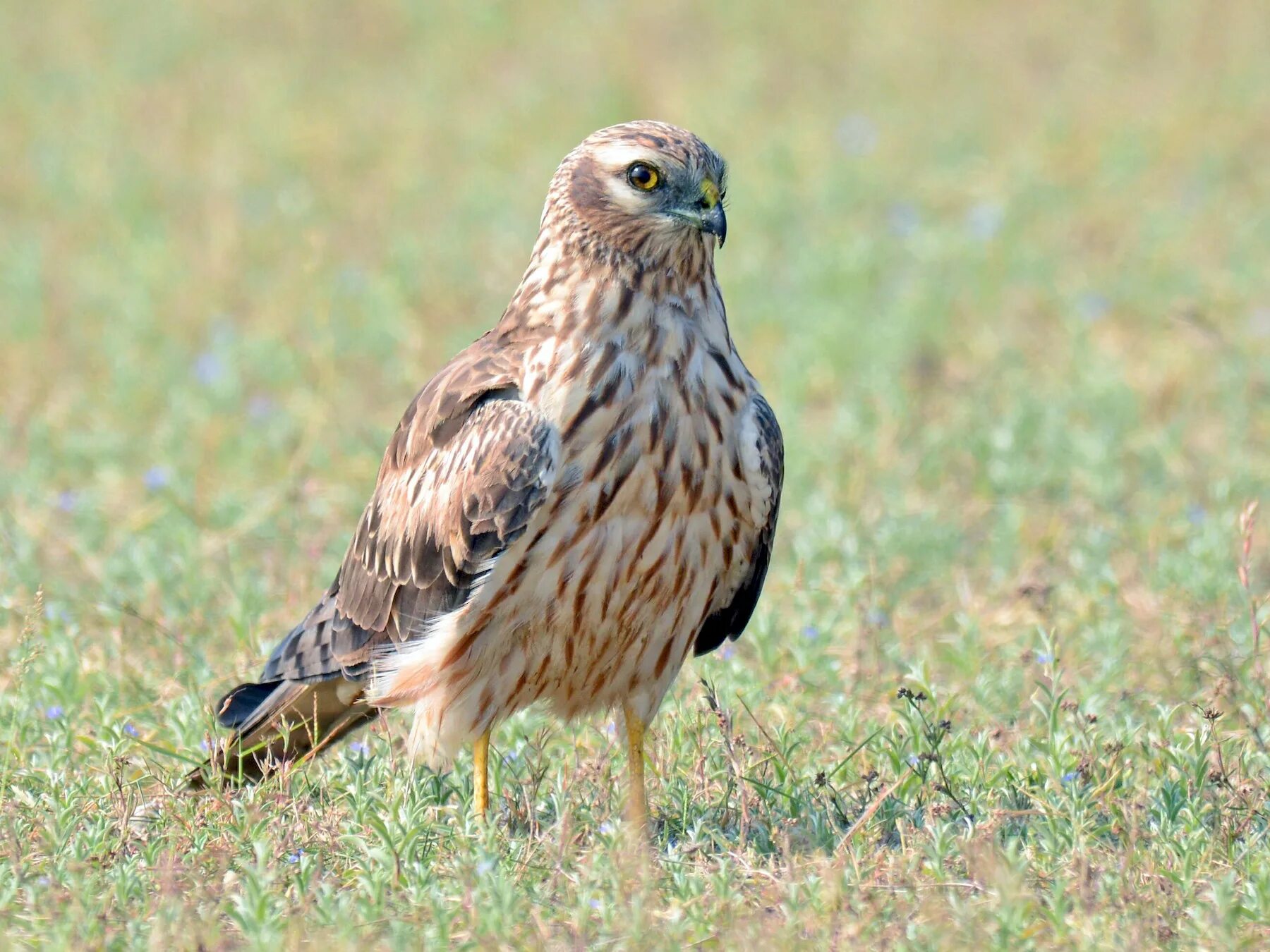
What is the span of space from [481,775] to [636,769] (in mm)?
433

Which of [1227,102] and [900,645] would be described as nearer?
[900,645]

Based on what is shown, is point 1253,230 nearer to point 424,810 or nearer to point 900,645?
point 900,645

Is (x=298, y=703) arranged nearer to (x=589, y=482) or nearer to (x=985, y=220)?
(x=589, y=482)

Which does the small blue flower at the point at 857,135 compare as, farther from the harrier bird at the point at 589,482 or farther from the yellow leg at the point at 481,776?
the yellow leg at the point at 481,776

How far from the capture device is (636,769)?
504 cm

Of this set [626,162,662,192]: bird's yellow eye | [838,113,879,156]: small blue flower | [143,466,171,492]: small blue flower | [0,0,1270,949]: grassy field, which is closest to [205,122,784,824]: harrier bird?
[626,162,662,192]: bird's yellow eye

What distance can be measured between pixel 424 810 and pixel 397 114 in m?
9.17

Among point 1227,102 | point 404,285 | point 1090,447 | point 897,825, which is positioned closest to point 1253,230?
point 1227,102

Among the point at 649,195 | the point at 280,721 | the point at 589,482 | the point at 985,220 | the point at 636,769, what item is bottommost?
the point at 280,721

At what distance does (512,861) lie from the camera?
4.48 meters

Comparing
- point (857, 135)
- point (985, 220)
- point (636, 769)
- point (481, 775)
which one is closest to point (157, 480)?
point (481, 775)

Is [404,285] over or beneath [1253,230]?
beneath

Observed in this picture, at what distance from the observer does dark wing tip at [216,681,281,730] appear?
207 inches

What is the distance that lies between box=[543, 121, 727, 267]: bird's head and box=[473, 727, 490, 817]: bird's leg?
1.44 m
